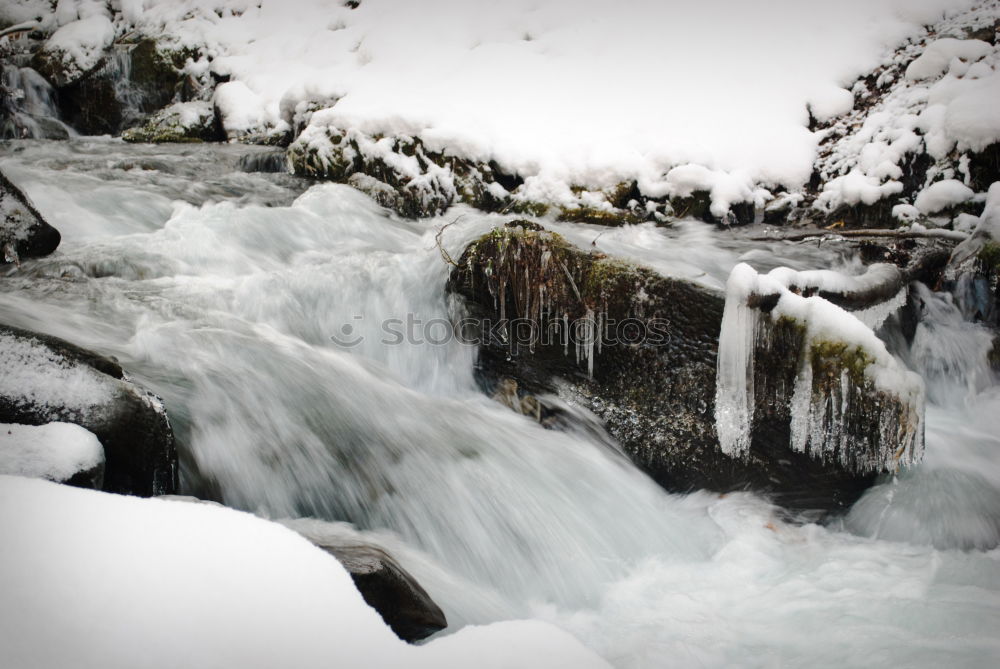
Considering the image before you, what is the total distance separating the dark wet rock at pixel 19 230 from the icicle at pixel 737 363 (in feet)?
16.0

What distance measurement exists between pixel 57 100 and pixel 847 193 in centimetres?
1283

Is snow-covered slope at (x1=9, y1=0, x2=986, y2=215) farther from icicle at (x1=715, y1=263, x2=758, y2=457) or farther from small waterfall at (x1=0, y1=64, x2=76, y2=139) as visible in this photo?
icicle at (x1=715, y1=263, x2=758, y2=457)

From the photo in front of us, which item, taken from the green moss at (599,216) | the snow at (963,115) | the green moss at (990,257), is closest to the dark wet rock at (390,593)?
the green moss at (990,257)

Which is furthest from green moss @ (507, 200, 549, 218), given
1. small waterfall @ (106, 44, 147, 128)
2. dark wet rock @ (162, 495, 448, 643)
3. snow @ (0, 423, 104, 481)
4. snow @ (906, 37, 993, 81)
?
small waterfall @ (106, 44, 147, 128)

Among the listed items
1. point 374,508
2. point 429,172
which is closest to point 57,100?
point 429,172

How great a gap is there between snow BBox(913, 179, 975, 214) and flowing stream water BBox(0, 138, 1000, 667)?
91 centimetres

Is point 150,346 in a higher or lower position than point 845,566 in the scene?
higher

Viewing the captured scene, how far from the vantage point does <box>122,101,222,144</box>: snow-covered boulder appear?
8.96 meters

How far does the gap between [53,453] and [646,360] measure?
2.95m

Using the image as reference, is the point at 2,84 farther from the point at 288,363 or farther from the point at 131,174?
the point at 288,363

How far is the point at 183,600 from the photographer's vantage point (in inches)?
42.3

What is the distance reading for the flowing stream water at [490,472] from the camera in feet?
7.91

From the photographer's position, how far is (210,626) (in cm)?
104

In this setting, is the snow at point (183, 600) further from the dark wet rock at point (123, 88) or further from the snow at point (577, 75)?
the dark wet rock at point (123, 88)
